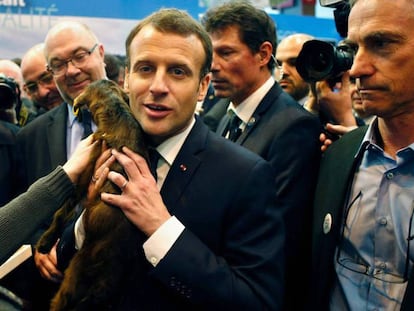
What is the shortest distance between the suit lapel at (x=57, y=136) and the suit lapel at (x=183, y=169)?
40.5 inches

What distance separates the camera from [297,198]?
78.7 inches

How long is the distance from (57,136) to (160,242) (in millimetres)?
1274

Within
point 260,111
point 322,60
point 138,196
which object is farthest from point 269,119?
point 138,196

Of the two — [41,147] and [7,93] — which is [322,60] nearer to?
[41,147]

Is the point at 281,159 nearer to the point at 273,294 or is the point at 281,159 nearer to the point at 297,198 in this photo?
the point at 297,198

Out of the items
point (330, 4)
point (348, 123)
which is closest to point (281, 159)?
point (348, 123)

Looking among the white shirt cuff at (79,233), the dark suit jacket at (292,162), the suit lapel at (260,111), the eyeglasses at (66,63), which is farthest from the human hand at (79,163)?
the eyeglasses at (66,63)

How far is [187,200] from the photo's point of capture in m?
1.46

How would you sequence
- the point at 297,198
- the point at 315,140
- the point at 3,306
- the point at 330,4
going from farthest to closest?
the point at 315,140, the point at 297,198, the point at 330,4, the point at 3,306

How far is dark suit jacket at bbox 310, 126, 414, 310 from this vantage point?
5.28ft

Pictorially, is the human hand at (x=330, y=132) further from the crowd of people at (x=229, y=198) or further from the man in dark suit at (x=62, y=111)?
the man in dark suit at (x=62, y=111)

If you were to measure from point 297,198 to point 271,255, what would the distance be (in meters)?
0.61

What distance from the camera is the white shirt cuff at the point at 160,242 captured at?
136cm

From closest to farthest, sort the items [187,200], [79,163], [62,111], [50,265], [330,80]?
1. [187,200]
2. [79,163]
3. [50,265]
4. [330,80]
5. [62,111]
